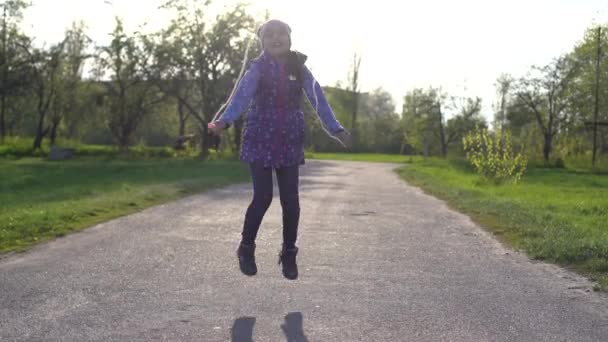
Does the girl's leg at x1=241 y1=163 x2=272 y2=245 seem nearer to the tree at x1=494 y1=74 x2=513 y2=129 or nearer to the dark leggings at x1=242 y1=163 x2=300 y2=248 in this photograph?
the dark leggings at x1=242 y1=163 x2=300 y2=248

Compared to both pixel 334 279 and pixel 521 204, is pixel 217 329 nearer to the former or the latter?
pixel 334 279

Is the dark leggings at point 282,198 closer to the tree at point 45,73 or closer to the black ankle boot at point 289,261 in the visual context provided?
the black ankle boot at point 289,261

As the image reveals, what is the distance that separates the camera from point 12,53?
50.8 m

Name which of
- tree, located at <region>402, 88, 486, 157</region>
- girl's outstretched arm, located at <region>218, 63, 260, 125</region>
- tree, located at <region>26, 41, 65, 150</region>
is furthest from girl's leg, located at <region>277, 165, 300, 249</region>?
tree, located at <region>402, 88, 486, 157</region>

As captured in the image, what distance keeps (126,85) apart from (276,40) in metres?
45.0

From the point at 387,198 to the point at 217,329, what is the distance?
501 inches

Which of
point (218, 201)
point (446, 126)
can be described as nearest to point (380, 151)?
point (446, 126)

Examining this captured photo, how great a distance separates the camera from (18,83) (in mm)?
51031

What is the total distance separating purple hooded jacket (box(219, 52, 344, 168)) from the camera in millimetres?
5266

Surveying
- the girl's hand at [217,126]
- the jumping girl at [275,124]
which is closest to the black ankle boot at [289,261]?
the jumping girl at [275,124]

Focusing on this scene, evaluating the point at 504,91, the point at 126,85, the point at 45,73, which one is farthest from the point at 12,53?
the point at 504,91

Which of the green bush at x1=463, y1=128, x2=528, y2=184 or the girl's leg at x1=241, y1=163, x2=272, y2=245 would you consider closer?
the girl's leg at x1=241, y1=163, x2=272, y2=245

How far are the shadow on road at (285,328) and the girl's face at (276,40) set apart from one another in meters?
2.02

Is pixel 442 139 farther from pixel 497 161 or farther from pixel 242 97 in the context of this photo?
pixel 242 97
